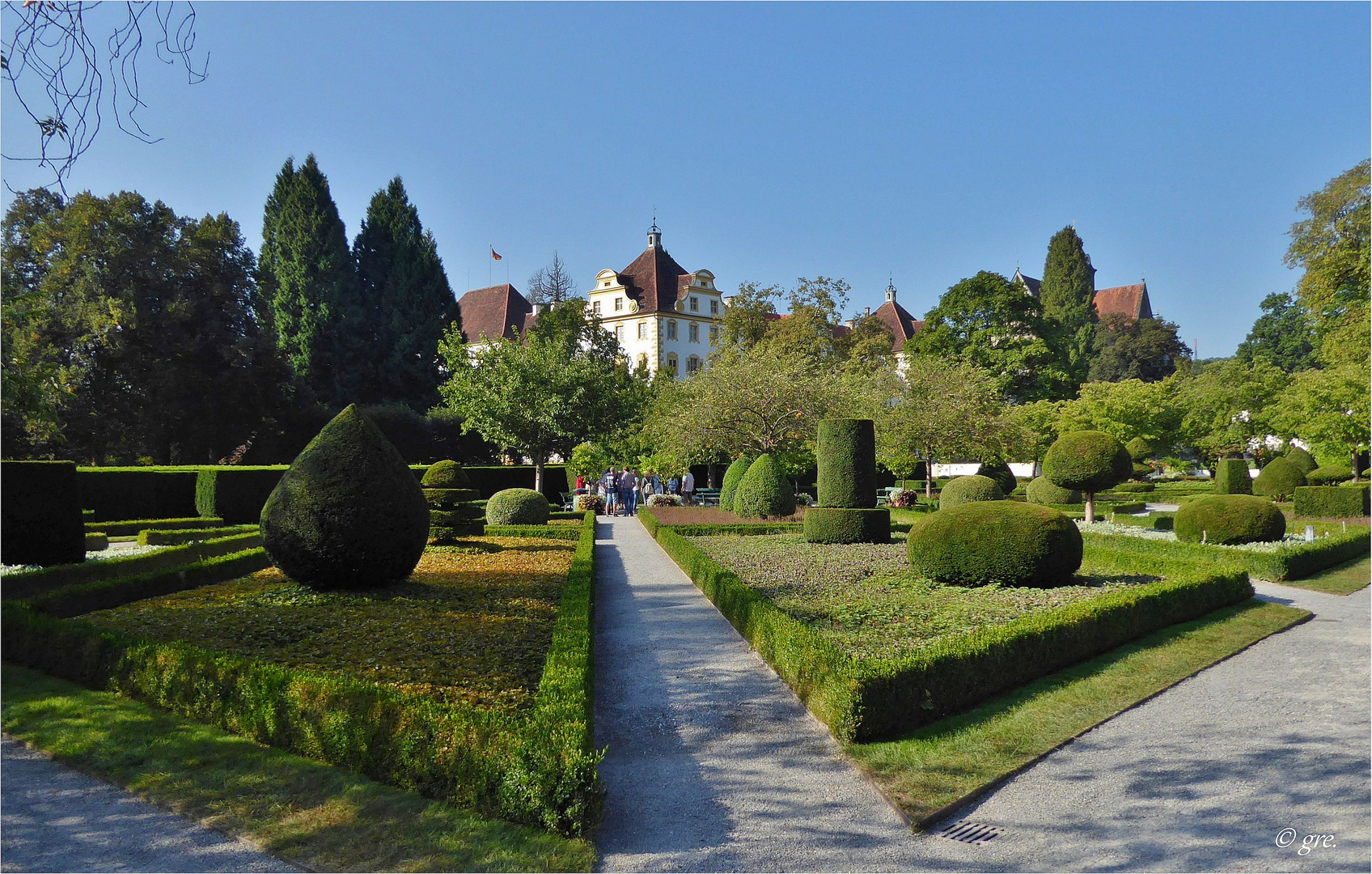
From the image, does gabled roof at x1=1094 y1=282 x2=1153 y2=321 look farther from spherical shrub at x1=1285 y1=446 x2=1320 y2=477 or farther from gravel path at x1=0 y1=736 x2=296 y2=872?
gravel path at x1=0 y1=736 x2=296 y2=872

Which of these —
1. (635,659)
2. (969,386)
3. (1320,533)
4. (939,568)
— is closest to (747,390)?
(969,386)

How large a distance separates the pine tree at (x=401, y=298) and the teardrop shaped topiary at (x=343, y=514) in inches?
1308

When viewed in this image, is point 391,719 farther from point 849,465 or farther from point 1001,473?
point 1001,473

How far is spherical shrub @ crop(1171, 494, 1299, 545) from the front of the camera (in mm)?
15000

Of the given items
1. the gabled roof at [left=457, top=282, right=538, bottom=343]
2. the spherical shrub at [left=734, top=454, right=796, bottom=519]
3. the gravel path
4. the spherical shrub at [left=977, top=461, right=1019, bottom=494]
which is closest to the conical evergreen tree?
the gabled roof at [left=457, top=282, right=538, bottom=343]

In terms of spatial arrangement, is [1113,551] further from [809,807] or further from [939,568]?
[809,807]

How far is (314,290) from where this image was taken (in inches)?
1619

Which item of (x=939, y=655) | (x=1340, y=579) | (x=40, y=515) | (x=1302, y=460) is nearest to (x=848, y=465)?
(x=1340, y=579)

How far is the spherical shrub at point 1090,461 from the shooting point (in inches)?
752

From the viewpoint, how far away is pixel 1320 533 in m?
18.2

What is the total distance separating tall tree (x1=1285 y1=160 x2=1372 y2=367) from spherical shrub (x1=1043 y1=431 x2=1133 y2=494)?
11.4m

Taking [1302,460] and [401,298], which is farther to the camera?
[401,298]

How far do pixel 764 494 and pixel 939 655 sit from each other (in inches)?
548

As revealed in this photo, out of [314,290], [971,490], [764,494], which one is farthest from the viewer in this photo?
[314,290]
